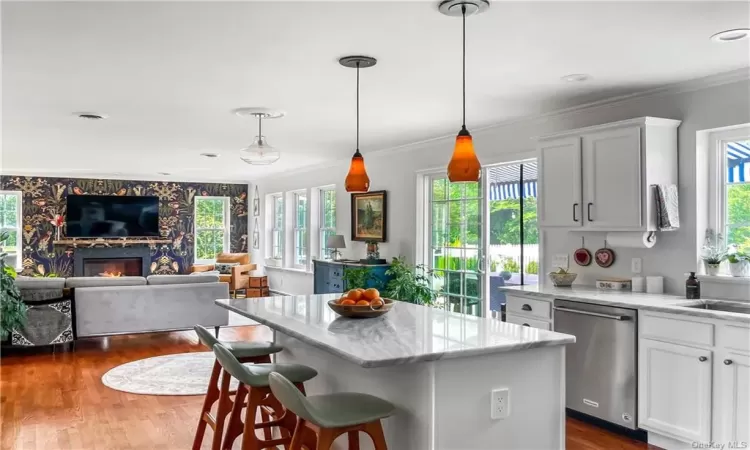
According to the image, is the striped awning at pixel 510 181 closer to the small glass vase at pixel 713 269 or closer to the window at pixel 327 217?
the small glass vase at pixel 713 269

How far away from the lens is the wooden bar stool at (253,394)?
272cm

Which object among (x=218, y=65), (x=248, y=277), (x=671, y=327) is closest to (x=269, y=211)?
(x=248, y=277)

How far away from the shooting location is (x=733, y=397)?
3.21 metres

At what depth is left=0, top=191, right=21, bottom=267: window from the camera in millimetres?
10078

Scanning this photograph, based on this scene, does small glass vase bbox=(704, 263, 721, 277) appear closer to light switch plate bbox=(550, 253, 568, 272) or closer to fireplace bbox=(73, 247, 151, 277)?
light switch plate bbox=(550, 253, 568, 272)

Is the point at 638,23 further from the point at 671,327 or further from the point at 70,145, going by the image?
the point at 70,145

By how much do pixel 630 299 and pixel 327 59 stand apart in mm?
2395

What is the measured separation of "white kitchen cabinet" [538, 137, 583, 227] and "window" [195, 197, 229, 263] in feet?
27.5

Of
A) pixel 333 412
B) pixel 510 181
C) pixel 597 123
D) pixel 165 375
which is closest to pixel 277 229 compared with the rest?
pixel 165 375

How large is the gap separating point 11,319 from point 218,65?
3.79m

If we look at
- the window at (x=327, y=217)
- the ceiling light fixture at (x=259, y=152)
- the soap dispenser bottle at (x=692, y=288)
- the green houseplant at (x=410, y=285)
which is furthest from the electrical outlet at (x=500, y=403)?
the window at (x=327, y=217)

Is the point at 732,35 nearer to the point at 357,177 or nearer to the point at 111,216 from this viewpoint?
the point at 357,177

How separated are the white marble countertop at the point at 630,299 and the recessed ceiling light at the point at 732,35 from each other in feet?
4.70

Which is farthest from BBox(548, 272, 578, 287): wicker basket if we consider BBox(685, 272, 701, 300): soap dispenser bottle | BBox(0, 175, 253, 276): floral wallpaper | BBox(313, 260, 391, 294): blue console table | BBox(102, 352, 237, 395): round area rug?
BBox(0, 175, 253, 276): floral wallpaper
